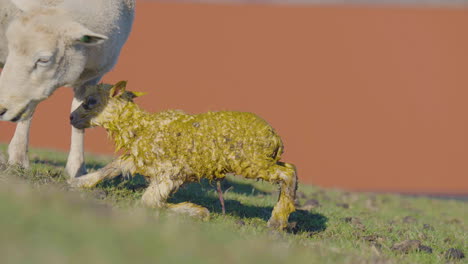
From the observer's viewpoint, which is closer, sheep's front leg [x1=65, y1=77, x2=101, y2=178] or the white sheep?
the white sheep

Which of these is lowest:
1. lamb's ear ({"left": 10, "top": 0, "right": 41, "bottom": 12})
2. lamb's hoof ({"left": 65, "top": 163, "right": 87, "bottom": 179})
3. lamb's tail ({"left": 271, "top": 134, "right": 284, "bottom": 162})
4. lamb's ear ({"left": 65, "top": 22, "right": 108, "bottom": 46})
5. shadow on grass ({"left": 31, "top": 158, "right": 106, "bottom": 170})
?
shadow on grass ({"left": 31, "top": 158, "right": 106, "bottom": 170})

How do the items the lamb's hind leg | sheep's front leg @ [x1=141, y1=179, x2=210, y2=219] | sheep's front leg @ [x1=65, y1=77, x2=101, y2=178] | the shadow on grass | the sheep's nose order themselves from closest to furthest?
1. sheep's front leg @ [x1=141, y1=179, x2=210, y2=219]
2. the lamb's hind leg
3. the sheep's nose
4. sheep's front leg @ [x1=65, y1=77, x2=101, y2=178]
5. the shadow on grass

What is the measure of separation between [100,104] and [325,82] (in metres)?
10.2

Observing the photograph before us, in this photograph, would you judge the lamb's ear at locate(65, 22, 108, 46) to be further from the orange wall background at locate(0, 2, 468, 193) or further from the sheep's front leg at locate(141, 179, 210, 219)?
the orange wall background at locate(0, 2, 468, 193)

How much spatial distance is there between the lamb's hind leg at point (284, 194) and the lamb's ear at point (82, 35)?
6.15 feet

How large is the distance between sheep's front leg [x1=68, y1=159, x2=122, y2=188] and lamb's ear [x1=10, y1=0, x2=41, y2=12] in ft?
4.93

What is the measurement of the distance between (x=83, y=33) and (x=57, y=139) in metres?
8.55

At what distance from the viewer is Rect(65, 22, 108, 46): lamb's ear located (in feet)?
19.1

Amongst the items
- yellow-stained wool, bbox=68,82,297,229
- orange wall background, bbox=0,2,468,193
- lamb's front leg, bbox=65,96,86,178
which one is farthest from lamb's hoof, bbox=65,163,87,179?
orange wall background, bbox=0,2,468,193

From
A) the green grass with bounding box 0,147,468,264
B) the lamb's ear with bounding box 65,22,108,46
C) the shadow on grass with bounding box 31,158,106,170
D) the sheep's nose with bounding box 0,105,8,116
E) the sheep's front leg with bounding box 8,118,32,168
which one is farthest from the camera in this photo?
the shadow on grass with bounding box 31,158,106,170

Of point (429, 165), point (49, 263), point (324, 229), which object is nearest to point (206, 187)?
point (324, 229)

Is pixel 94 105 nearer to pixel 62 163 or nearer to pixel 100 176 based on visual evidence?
pixel 100 176

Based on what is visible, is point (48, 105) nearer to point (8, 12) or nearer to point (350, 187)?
point (350, 187)

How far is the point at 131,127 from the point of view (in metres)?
5.41
